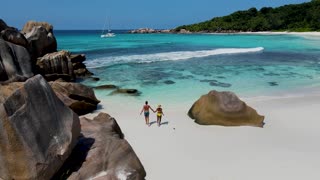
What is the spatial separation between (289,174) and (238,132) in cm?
322

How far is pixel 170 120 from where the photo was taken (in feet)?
44.5

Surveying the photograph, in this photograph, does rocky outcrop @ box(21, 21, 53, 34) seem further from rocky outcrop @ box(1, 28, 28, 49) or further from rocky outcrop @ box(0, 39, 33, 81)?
rocky outcrop @ box(0, 39, 33, 81)

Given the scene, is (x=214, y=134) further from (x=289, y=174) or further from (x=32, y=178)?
(x=32, y=178)

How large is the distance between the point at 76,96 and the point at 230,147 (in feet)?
22.8

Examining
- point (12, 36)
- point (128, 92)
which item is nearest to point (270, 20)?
point (128, 92)

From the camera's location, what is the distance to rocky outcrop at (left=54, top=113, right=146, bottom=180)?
23.6ft

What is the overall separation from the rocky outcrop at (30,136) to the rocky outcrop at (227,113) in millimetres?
6788

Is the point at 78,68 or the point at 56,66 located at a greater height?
the point at 56,66

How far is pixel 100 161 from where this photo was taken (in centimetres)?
749

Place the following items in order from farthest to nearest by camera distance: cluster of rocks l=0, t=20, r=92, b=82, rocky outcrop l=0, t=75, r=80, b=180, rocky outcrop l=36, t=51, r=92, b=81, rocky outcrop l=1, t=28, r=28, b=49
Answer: rocky outcrop l=36, t=51, r=92, b=81
rocky outcrop l=1, t=28, r=28, b=49
cluster of rocks l=0, t=20, r=92, b=82
rocky outcrop l=0, t=75, r=80, b=180

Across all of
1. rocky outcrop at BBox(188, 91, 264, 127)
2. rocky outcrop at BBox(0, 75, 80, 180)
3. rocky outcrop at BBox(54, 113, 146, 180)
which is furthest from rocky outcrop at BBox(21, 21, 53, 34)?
rocky outcrop at BBox(0, 75, 80, 180)

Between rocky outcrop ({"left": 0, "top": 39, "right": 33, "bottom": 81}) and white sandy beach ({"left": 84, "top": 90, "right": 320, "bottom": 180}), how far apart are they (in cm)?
532

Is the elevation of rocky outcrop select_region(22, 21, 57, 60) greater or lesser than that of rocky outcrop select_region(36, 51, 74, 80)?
greater

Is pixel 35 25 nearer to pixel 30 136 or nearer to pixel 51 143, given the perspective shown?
pixel 51 143
